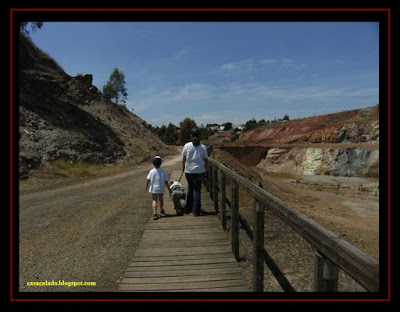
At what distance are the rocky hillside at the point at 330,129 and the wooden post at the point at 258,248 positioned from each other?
147ft

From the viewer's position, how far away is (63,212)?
9.17 metres

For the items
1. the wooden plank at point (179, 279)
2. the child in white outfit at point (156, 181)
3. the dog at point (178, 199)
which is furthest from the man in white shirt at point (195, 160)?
the wooden plank at point (179, 279)

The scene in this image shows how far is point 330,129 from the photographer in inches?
1913

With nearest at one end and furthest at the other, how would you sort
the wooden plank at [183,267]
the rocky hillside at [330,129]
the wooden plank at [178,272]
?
the wooden plank at [178,272] < the wooden plank at [183,267] < the rocky hillside at [330,129]

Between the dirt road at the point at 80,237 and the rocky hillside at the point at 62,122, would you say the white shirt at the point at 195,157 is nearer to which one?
the dirt road at the point at 80,237

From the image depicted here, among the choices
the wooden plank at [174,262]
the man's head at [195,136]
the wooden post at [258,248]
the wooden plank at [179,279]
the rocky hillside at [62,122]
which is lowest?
the wooden plank at [179,279]

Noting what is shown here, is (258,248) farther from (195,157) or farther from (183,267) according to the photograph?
(195,157)

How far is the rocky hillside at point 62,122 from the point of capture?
20.4m

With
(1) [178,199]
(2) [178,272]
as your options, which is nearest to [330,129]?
(1) [178,199]

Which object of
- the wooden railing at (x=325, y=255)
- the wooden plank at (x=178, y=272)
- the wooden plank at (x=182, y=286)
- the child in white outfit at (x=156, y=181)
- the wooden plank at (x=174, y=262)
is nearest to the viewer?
the wooden railing at (x=325, y=255)

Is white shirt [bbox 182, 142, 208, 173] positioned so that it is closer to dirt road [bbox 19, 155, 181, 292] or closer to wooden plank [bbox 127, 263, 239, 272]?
dirt road [bbox 19, 155, 181, 292]
